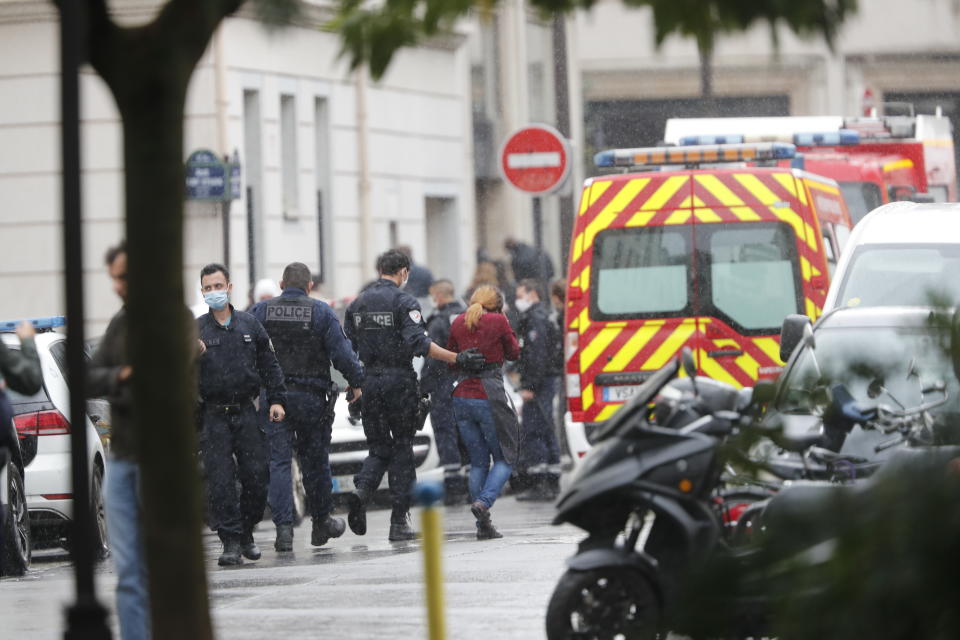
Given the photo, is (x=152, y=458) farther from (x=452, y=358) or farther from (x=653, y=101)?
(x=653, y=101)

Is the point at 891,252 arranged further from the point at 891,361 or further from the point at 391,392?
the point at 891,361

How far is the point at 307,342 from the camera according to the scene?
13430 millimetres

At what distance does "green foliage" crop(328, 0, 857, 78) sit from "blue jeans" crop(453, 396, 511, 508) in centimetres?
863

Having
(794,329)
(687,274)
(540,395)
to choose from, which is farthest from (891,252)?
(540,395)

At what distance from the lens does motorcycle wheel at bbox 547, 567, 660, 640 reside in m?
7.64

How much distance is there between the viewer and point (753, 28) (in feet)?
14.5

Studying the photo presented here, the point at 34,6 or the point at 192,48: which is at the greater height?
the point at 34,6

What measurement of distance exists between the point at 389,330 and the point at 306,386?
0.68 metres

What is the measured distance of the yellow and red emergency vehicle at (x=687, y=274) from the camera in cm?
1546

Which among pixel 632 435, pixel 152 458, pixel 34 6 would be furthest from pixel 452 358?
pixel 34 6

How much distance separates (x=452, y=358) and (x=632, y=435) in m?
6.13

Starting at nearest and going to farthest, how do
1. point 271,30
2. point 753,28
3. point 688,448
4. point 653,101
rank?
point 753,28 < point 271,30 < point 688,448 < point 653,101

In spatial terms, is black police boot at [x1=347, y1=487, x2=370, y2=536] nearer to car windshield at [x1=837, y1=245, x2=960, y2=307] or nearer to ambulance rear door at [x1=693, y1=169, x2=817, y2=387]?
ambulance rear door at [x1=693, y1=169, x2=817, y2=387]

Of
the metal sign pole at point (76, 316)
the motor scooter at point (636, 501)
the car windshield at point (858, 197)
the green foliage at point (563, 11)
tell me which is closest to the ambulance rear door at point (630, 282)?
the car windshield at point (858, 197)
